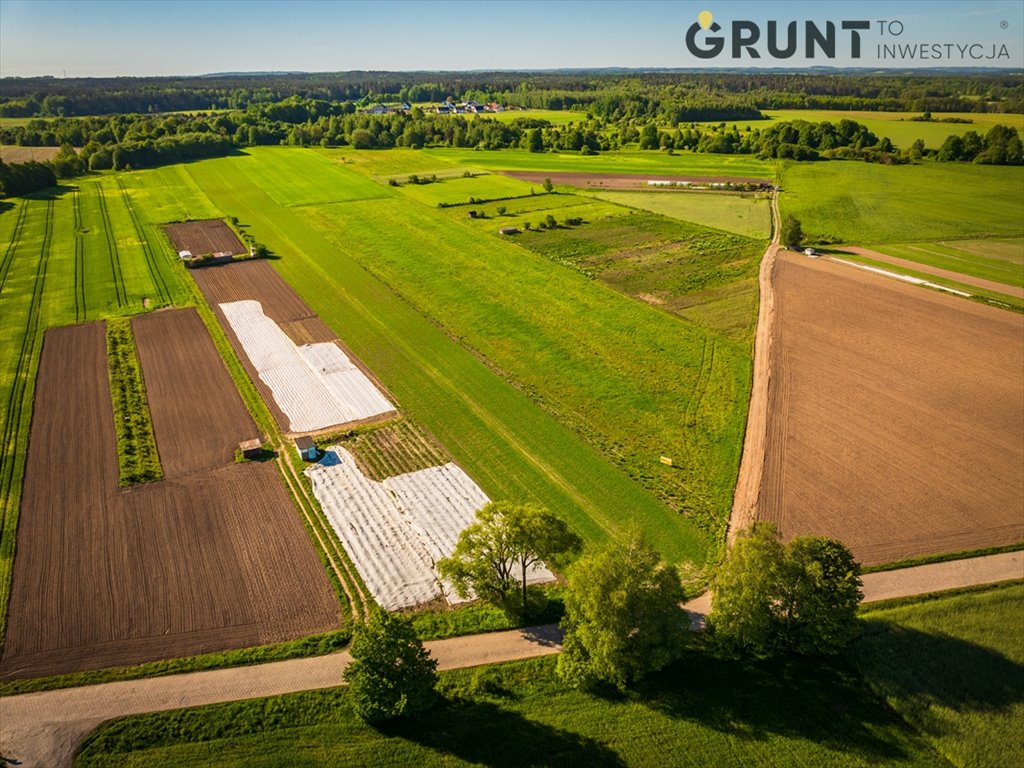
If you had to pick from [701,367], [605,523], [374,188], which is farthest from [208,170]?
[605,523]

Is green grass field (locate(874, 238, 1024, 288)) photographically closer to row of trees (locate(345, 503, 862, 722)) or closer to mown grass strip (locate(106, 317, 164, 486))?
row of trees (locate(345, 503, 862, 722))

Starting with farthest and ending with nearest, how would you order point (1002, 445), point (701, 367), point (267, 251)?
1. point (267, 251)
2. point (701, 367)
3. point (1002, 445)

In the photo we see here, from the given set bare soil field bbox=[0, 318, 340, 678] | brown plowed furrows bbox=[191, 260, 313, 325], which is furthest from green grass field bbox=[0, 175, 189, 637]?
brown plowed furrows bbox=[191, 260, 313, 325]

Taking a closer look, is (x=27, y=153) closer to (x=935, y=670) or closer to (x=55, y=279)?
(x=55, y=279)

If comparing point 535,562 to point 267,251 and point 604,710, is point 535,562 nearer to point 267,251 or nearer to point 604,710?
point 604,710

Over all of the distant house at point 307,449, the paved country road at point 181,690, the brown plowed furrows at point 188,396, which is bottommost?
the paved country road at point 181,690

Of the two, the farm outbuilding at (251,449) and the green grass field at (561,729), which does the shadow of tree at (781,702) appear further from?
the farm outbuilding at (251,449)

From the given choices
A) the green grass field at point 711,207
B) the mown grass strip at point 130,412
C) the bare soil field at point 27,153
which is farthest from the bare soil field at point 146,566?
the bare soil field at point 27,153
